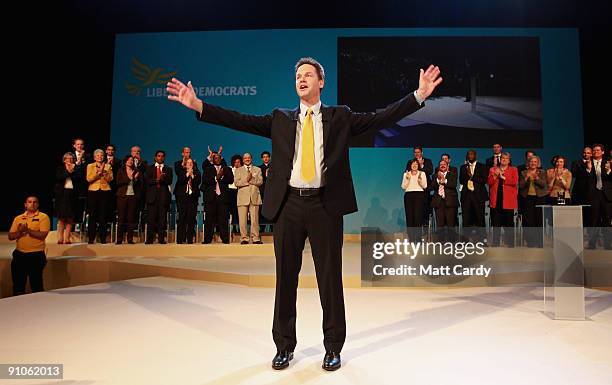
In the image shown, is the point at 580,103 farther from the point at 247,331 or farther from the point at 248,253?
the point at 247,331

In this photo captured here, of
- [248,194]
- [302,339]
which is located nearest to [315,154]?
[302,339]

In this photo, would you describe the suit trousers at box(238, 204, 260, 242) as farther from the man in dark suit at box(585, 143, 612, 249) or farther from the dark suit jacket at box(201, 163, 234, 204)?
the man in dark suit at box(585, 143, 612, 249)

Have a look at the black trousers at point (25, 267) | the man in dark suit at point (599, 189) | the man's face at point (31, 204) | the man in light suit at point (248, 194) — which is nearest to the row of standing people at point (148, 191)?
the man in light suit at point (248, 194)

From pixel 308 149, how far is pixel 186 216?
5.13 m

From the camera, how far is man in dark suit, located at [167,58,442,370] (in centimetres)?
216

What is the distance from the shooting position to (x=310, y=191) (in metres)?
2.15

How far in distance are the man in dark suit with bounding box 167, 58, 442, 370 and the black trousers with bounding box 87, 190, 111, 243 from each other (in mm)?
Answer: 5001

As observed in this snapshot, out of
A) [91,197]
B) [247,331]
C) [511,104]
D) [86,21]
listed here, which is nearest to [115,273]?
[91,197]

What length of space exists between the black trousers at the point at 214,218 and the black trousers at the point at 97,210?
1.41 meters

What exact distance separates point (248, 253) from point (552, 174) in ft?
14.4

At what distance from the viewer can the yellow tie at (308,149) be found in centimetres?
215

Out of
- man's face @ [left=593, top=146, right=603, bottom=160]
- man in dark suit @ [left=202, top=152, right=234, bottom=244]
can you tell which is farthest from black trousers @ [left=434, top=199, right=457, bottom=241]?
man in dark suit @ [left=202, top=152, right=234, bottom=244]

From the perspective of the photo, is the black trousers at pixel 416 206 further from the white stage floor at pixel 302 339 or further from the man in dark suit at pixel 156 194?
the man in dark suit at pixel 156 194

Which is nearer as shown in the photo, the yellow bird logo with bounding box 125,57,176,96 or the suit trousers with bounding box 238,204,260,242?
the suit trousers with bounding box 238,204,260,242
